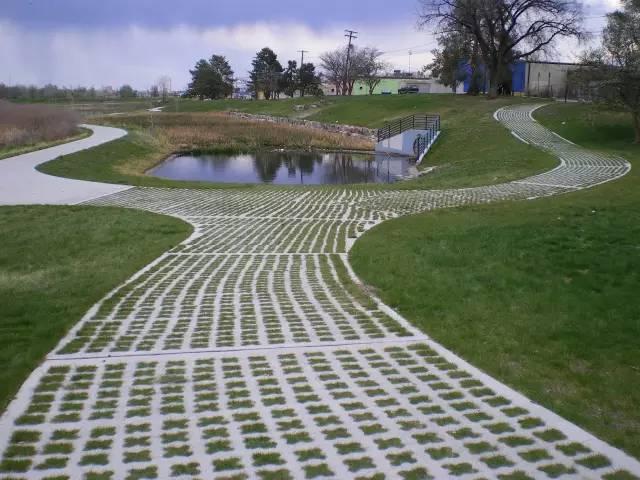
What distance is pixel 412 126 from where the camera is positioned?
1411 inches

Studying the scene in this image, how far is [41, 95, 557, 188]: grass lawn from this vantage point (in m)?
21.0

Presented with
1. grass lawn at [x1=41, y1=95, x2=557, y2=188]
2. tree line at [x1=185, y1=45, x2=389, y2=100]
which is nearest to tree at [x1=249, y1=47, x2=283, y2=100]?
tree line at [x1=185, y1=45, x2=389, y2=100]

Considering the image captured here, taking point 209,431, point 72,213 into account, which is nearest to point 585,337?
point 209,431

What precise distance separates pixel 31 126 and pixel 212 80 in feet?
191

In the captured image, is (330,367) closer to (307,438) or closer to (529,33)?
(307,438)

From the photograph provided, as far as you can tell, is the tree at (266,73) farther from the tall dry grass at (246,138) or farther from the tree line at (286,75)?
the tall dry grass at (246,138)

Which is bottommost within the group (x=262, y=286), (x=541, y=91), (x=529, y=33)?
(x=262, y=286)

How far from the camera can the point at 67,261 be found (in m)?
9.01

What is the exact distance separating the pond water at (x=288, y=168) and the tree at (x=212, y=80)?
56.7m

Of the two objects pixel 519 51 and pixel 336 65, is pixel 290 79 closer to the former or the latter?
pixel 336 65

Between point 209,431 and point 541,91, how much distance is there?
52.7 metres

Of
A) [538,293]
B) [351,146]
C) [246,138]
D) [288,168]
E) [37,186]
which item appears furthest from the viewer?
[246,138]

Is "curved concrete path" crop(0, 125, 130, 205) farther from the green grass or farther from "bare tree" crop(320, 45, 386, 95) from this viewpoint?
"bare tree" crop(320, 45, 386, 95)

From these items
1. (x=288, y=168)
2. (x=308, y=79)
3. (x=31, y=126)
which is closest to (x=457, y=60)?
(x=288, y=168)
